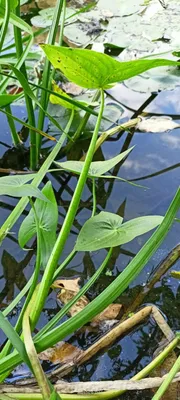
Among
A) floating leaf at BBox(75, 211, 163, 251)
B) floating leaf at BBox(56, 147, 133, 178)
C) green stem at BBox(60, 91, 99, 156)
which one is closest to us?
floating leaf at BBox(75, 211, 163, 251)

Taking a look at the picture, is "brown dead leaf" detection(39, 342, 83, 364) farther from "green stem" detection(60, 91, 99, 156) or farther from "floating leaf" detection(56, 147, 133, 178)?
"green stem" detection(60, 91, 99, 156)

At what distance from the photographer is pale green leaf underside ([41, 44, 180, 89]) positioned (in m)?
0.50

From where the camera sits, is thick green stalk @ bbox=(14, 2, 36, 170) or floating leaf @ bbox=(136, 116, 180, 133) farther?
floating leaf @ bbox=(136, 116, 180, 133)

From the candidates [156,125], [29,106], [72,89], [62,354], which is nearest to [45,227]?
[62,354]

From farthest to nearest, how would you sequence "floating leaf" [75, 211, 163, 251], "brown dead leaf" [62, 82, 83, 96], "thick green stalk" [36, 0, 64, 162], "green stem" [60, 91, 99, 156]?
"brown dead leaf" [62, 82, 83, 96] < "green stem" [60, 91, 99, 156] < "thick green stalk" [36, 0, 64, 162] < "floating leaf" [75, 211, 163, 251]

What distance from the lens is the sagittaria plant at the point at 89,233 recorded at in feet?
1.57

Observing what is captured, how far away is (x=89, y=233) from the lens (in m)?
0.58

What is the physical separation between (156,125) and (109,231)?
0.52m

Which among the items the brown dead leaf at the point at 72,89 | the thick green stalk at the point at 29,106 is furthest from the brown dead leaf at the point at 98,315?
the brown dead leaf at the point at 72,89

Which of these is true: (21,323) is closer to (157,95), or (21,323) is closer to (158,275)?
(158,275)

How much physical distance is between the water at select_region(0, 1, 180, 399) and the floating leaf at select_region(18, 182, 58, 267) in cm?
12

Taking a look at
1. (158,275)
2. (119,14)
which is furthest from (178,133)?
(119,14)

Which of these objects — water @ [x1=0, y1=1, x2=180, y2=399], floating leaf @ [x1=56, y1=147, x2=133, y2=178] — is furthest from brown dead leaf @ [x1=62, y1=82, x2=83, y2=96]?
floating leaf @ [x1=56, y1=147, x2=133, y2=178]

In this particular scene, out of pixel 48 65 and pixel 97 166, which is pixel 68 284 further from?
pixel 48 65
